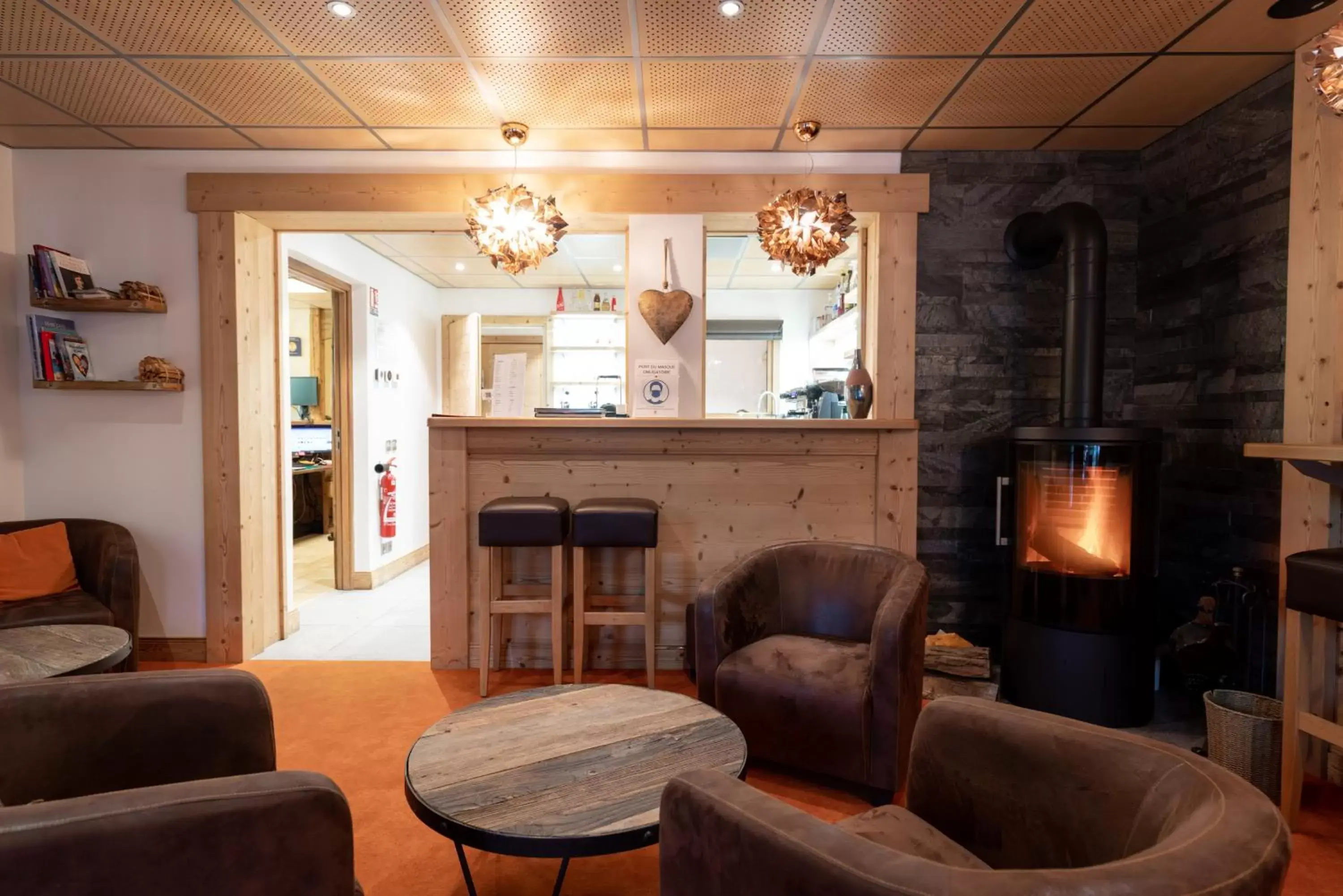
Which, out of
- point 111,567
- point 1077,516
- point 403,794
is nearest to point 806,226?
point 1077,516

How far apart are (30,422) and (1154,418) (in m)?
5.72

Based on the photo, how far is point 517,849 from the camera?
3.97 feet

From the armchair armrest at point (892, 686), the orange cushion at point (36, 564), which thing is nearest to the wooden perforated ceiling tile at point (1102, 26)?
the armchair armrest at point (892, 686)

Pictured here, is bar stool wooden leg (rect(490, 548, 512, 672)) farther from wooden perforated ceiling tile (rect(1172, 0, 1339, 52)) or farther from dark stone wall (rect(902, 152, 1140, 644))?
wooden perforated ceiling tile (rect(1172, 0, 1339, 52))

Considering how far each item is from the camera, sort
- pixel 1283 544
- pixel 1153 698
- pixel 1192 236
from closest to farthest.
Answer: pixel 1283 544
pixel 1153 698
pixel 1192 236

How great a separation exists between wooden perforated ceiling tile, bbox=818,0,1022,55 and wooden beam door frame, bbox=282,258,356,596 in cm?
379

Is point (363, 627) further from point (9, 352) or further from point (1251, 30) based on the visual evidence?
point (1251, 30)

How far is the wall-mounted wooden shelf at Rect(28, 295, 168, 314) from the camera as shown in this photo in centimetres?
321

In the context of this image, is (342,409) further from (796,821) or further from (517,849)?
(796,821)

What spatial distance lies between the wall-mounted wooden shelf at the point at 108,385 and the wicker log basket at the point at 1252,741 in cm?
470

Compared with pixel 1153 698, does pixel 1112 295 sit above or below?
above

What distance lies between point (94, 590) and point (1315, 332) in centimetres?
514

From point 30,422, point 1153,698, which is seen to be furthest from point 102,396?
point 1153,698

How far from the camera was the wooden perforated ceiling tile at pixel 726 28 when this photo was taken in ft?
7.43
